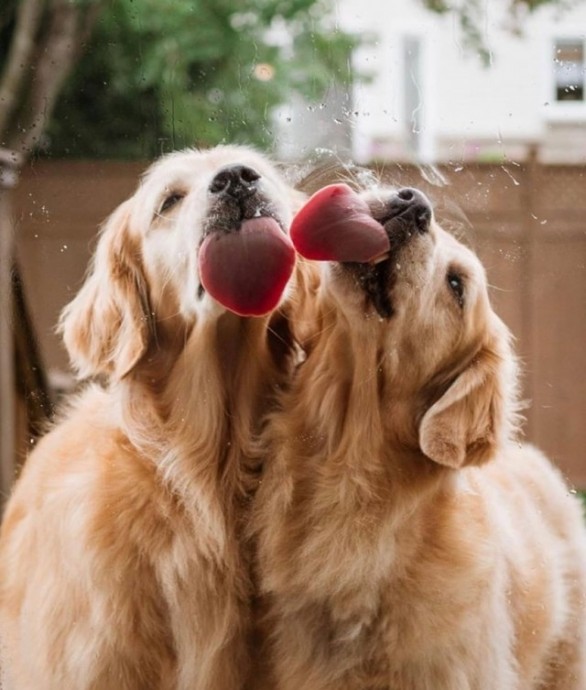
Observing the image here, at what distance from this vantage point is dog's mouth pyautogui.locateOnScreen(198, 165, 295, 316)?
1076mm

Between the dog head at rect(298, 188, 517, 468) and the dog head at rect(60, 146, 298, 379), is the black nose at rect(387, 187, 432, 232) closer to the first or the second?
the dog head at rect(298, 188, 517, 468)

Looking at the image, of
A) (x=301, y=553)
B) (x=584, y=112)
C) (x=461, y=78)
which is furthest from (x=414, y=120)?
(x=301, y=553)

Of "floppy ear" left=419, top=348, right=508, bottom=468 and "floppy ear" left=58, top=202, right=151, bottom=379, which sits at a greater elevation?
"floppy ear" left=58, top=202, right=151, bottom=379

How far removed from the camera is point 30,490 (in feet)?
4.54

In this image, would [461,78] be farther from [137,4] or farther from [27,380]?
[27,380]

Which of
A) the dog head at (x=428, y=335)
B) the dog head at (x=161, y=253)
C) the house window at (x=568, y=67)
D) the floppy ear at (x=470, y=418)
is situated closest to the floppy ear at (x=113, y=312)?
the dog head at (x=161, y=253)

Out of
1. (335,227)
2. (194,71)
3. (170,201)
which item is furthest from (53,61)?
(335,227)

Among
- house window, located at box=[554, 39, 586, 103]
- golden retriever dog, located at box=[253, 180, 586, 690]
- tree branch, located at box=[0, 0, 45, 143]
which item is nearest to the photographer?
golden retriever dog, located at box=[253, 180, 586, 690]

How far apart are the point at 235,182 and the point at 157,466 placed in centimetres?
36

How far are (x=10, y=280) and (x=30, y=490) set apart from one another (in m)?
0.29

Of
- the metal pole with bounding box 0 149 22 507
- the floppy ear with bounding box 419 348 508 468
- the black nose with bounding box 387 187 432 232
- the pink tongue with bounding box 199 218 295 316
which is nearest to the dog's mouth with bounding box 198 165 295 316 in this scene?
the pink tongue with bounding box 199 218 295 316

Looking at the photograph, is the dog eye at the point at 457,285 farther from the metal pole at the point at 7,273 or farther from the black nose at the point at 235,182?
the metal pole at the point at 7,273

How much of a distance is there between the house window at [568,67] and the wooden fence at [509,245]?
101 mm

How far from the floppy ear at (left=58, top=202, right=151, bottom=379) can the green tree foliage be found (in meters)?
0.12
